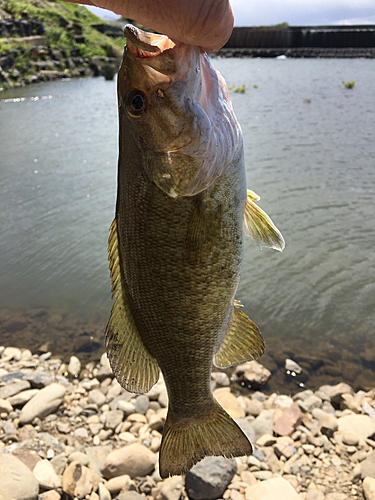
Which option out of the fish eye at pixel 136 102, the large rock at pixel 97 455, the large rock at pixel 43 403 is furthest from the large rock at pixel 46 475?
the fish eye at pixel 136 102

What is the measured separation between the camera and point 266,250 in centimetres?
766

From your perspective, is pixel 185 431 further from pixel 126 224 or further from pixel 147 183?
pixel 147 183

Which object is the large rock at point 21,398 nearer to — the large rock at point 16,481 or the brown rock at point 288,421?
the large rock at point 16,481

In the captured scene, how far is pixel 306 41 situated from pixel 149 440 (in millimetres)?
58779

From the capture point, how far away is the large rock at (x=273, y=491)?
11.5ft

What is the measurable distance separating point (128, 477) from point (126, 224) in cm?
296

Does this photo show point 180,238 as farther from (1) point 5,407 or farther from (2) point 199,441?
(1) point 5,407

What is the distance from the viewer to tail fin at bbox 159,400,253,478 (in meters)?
2.03

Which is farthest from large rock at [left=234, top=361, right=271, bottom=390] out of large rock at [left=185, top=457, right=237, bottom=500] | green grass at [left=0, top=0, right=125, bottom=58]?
green grass at [left=0, top=0, right=125, bottom=58]

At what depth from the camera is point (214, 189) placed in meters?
1.69

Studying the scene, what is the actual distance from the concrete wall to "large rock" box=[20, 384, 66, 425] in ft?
183

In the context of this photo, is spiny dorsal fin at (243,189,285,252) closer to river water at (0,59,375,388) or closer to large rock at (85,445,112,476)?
large rock at (85,445,112,476)

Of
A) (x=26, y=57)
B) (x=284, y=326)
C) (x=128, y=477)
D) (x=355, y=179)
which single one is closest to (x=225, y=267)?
(x=128, y=477)

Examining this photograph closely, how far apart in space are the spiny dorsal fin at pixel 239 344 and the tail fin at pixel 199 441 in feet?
0.87
